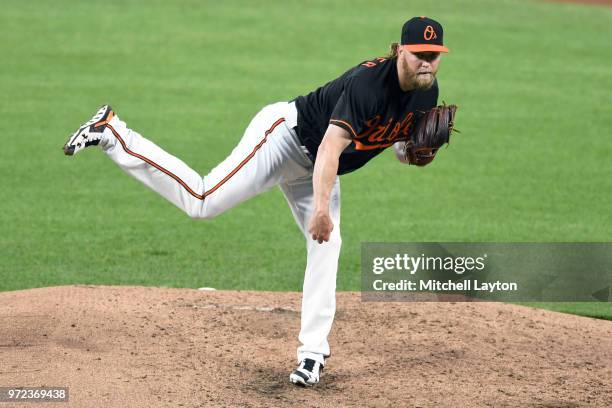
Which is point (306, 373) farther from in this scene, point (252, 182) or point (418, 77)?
point (418, 77)

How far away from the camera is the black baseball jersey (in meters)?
5.00

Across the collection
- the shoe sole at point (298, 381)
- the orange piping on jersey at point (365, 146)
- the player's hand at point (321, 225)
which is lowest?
the shoe sole at point (298, 381)

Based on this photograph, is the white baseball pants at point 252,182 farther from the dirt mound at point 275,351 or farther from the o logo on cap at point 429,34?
the o logo on cap at point 429,34

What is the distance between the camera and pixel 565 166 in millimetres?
10469

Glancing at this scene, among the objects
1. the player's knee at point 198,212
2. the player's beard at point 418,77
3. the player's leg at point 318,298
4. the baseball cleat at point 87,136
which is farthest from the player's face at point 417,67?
the baseball cleat at point 87,136

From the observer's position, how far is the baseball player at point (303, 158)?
5207mm

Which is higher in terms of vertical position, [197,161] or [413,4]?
[413,4]

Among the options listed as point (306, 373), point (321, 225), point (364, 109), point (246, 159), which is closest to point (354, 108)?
point (364, 109)

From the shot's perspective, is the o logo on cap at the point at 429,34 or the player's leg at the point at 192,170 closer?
the o logo on cap at the point at 429,34

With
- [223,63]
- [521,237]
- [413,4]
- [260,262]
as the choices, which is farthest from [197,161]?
[413,4]

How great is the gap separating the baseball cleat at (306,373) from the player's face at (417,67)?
153 cm

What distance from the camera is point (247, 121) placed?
11641 millimetres

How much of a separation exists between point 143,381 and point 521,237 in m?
4.21

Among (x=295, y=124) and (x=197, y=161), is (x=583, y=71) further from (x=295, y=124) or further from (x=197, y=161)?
(x=295, y=124)
